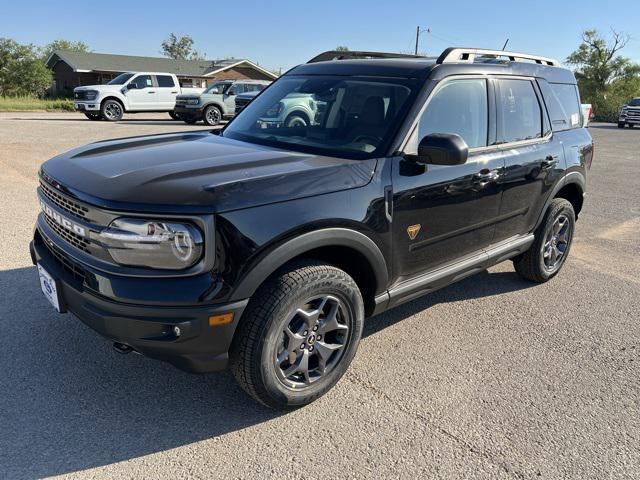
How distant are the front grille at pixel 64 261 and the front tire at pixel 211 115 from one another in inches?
727

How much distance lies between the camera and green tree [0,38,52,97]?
159ft

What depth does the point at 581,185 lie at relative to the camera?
196 inches

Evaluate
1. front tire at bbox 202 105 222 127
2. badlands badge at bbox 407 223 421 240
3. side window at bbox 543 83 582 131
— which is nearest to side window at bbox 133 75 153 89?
front tire at bbox 202 105 222 127

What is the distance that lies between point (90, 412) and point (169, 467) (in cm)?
63

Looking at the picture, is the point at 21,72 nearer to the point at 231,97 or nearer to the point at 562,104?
the point at 231,97

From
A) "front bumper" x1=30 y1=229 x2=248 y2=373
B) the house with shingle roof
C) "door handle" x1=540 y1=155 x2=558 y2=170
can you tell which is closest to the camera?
"front bumper" x1=30 y1=229 x2=248 y2=373

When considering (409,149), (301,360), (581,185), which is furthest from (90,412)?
(581,185)

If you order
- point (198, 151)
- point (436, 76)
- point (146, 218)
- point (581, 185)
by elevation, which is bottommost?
point (581, 185)

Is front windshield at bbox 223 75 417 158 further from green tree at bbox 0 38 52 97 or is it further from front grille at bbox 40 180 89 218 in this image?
green tree at bbox 0 38 52 97

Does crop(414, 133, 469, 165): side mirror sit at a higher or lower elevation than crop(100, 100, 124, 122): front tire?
higher

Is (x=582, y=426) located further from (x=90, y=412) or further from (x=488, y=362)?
(x=90, y=412)

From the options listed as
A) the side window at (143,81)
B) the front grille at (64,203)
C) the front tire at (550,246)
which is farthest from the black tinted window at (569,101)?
the side window at (143,81)

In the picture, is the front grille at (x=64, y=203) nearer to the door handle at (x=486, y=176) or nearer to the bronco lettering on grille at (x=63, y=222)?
the bronco lettering on grille at (x=63, y=222)

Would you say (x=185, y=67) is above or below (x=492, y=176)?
above
